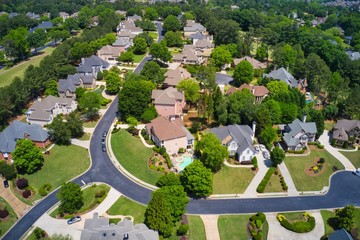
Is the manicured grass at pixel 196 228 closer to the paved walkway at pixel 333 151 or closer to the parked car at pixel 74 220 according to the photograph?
the parked car at pixel 74 220

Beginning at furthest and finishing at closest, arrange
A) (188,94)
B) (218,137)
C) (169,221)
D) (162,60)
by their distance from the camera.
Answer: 1. (162,60)
2. (188,94)
3. (218,137)
4. (169,221)

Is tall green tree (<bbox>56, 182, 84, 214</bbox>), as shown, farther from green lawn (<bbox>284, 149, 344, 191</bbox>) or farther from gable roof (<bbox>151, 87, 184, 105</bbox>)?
green lawn (<bbox>284, 149, 344, 191</bbox>)

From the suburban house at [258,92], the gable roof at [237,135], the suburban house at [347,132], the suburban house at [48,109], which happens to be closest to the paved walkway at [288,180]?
the gable roof at [237,135]

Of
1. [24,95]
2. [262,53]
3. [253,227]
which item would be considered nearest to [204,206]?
[253,227]

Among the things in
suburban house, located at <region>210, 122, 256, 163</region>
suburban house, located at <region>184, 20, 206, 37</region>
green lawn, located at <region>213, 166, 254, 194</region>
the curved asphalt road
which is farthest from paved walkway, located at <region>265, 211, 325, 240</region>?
suburban house, located at <region>184, 20, 206, 37</region>

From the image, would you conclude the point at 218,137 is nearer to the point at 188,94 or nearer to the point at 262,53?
the point at 188,94

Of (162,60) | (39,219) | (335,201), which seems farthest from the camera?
(162,60)
